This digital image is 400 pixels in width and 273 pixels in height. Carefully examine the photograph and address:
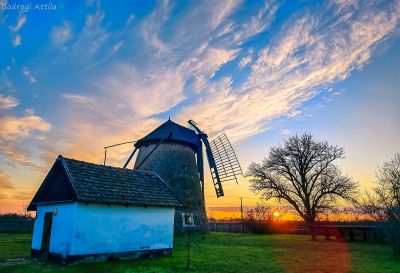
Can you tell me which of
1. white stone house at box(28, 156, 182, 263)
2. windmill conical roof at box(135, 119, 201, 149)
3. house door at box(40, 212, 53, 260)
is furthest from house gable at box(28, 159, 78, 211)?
windmill conical roof at box(135, 119, 201, 149)

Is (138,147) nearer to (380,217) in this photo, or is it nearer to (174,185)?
(174,185)

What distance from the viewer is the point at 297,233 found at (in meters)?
33.8

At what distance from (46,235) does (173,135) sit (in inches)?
575

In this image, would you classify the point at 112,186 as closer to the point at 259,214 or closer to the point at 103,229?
the point at 103,229

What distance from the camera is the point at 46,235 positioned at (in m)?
13.6

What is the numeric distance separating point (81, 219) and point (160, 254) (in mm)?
4569

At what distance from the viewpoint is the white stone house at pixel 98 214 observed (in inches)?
470

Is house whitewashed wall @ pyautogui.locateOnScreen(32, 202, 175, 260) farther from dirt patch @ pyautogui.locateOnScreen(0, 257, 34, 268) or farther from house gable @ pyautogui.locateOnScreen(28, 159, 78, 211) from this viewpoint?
dirt patch @ pyautogui.locateOnScreen(0, 257, 34, 268)

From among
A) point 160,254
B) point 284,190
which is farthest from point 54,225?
point 284,190

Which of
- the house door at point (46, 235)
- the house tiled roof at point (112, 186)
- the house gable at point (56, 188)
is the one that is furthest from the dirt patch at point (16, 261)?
the house tiled roof at point (112, 186)

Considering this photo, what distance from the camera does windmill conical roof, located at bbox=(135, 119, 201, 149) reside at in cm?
2638

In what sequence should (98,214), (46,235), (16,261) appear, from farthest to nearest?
1. (46,235)
2. (98,214)
3. (16,261)

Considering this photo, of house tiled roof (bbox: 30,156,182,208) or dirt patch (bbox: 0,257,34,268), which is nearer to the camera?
dirt patch (bbox: 0,257,34,268)

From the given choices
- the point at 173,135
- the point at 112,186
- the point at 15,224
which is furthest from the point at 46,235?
the point at 15,224
